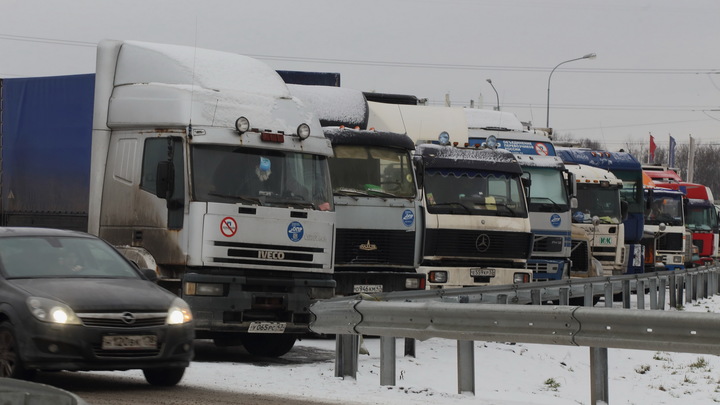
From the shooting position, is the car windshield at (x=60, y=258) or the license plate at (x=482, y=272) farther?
the license plate at (x=482, y=272)

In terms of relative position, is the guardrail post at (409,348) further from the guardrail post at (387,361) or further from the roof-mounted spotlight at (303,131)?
the guardrail post at (387,361)

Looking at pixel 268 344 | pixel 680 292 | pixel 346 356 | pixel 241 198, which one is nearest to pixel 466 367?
pixel 346 356

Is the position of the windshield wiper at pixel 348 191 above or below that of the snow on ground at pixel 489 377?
above

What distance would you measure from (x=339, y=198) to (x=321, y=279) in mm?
3080

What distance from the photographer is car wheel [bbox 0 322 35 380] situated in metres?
10.8

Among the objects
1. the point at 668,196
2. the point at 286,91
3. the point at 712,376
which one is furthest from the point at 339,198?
the point at 668,196

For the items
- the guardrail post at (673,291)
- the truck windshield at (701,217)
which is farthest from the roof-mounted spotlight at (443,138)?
the truck windshield at (701,217)

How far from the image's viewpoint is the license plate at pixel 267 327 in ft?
49.2

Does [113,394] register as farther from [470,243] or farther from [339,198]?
[470,243]

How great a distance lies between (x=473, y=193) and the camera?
21.4m

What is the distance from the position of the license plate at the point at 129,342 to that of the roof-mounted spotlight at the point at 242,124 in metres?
4.30

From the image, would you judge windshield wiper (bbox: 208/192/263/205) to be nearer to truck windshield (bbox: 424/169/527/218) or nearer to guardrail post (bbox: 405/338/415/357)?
guardrail post (bbox: 405/338/415/357)

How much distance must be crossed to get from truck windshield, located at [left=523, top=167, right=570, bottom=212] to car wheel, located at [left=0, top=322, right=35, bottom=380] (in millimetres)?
15706

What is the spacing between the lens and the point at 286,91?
52.7 ft
